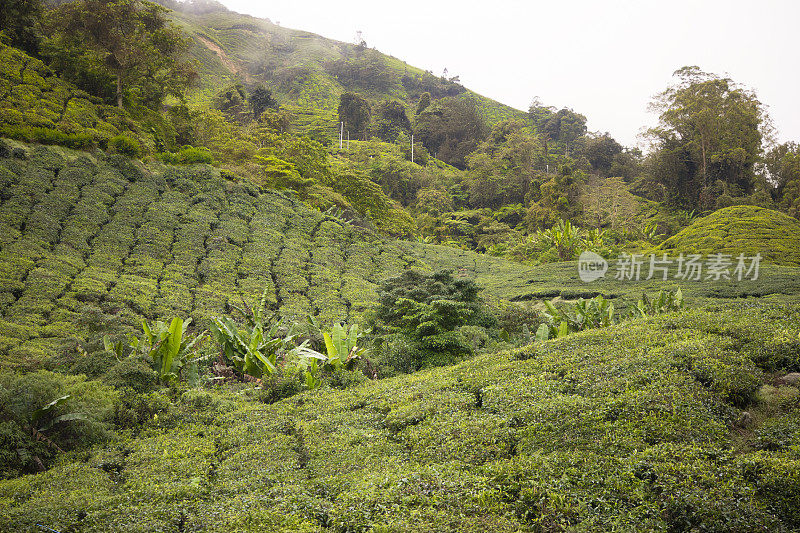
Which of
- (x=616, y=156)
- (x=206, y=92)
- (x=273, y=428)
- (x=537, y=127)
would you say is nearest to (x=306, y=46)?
(x=206, y=92)

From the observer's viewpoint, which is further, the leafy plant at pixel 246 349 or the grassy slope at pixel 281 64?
the grassy slope at pixel 281 64

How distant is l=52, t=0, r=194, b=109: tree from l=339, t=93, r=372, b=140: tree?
3227cm

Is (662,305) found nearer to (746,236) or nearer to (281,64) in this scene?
(746,236)

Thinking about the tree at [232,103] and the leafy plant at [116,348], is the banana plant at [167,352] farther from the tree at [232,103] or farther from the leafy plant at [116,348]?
the tree at [232,103]

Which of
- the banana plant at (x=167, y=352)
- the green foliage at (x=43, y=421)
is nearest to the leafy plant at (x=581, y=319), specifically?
the banana plant at (x=167, y=352)

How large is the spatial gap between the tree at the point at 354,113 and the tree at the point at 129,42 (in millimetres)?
32270

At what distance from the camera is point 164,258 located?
14062mm

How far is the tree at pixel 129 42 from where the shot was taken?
728 inches

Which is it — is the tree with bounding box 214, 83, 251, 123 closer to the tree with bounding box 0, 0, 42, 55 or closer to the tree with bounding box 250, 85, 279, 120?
the tree with bounding box 250, 85, 279, 120

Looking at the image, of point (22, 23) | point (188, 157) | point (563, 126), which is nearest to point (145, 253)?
point (188, 157)

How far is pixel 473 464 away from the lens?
439 centimetres

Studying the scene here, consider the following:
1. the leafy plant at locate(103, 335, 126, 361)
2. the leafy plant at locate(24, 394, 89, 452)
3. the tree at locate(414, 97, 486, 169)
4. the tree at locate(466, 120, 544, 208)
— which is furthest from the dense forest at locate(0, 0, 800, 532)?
the tree at locate(414, 97, 486, 169)

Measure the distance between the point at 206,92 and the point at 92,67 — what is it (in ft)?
Result: 118

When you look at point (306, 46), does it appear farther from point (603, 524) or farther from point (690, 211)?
point (603, 524)
